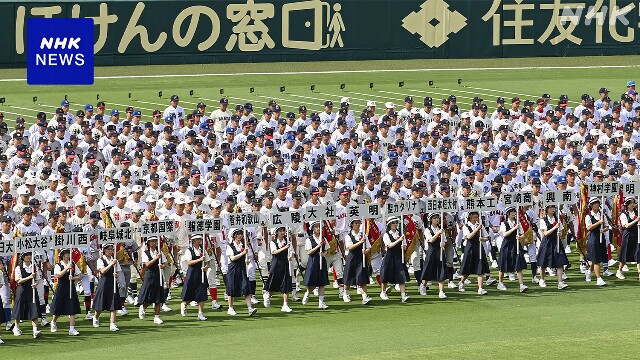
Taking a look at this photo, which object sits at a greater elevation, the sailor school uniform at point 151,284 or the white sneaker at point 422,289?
the sailor school uniform at point 151,284

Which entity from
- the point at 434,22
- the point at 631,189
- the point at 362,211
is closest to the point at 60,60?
the point at 362,211

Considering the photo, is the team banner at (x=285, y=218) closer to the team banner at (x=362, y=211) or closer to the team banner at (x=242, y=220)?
the team banner at (x=242, y=220)

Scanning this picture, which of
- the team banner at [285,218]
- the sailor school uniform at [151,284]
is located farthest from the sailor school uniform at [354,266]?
the sailor school uniform at [151,284]

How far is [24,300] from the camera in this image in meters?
25.0

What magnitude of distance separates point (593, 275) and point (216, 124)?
1230cm

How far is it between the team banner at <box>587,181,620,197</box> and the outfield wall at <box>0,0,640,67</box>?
89.8ft

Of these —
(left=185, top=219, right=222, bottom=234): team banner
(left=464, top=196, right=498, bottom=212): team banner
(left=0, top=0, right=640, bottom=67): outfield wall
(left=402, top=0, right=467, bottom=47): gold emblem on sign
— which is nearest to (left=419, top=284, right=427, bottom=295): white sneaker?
(left=464, top=196, right=498, bottom=212): team banner

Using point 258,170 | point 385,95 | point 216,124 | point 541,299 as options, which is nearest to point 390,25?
point 385,95

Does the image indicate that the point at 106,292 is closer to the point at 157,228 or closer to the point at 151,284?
the point at 151,284

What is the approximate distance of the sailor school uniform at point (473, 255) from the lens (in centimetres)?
2817

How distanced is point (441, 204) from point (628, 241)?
169 inches

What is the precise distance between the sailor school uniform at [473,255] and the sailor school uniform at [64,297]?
795 cm

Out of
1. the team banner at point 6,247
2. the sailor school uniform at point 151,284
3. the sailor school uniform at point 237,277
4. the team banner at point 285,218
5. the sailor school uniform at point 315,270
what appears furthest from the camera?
the sailor school uniform at point 315,270

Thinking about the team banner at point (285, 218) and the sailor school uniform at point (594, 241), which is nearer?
the team banner at point (285, 218)
